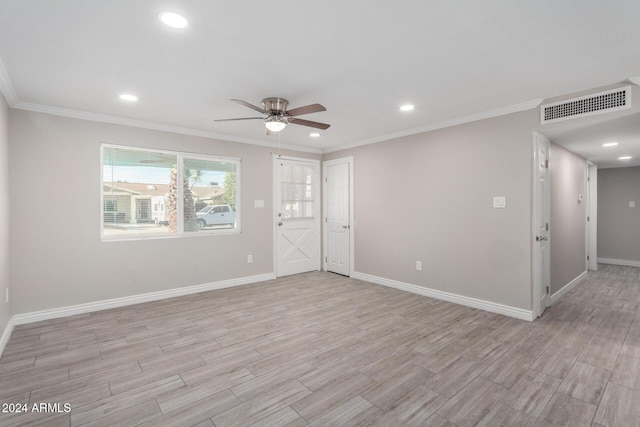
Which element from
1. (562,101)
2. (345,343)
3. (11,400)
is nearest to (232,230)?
(345,343)

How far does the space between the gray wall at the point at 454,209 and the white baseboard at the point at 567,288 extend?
110 centimetres

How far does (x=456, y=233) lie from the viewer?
→ 4199 mm

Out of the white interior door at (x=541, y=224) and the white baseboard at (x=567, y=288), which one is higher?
the white interior door at (x=541, y=224)

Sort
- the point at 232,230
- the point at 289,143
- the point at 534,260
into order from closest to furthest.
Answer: the point at 534,260 < the point at 232,230 < the point at 289,143

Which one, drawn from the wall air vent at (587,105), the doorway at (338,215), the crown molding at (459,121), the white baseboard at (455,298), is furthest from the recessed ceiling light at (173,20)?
the white baseboard at (455,298)

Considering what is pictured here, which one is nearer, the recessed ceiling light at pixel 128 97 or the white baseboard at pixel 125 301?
the recessed ceiling light at pixel 128 97

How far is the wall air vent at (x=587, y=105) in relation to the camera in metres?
2.85

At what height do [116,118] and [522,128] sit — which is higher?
[116,118]

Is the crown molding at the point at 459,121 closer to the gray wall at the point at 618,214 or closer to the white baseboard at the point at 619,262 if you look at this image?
the gray wall at the point at 618,214

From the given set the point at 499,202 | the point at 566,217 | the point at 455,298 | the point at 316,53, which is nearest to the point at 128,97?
the point at 316,53

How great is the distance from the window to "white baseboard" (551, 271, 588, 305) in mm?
4788

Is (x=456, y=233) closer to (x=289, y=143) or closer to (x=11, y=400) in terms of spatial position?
(x=289, y=143)

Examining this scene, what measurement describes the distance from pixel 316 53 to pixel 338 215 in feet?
12.7

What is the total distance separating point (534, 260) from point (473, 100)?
6.35ft
